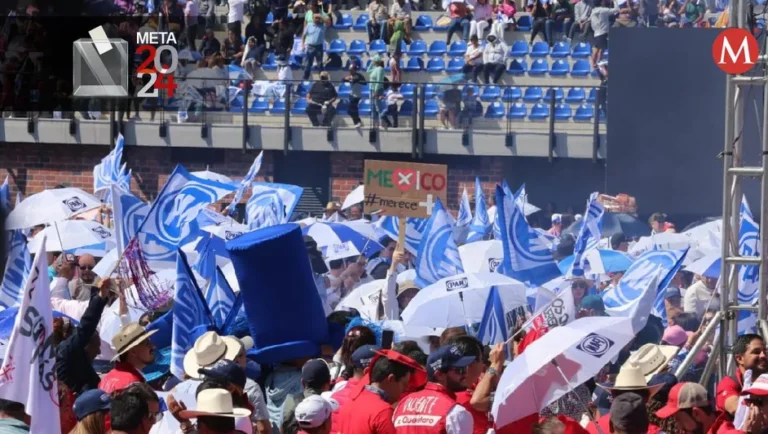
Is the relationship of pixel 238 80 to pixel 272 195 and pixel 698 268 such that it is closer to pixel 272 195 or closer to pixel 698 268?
pixel 272 195

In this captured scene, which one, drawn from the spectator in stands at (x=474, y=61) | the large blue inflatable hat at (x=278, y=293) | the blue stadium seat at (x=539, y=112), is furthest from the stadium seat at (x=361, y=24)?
the large blue inflatable hat at (x=278, y=293)

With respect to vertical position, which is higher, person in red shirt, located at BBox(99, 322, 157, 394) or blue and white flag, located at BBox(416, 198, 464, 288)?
person in red shirt, located at BBox(99, 322, 157, 394)

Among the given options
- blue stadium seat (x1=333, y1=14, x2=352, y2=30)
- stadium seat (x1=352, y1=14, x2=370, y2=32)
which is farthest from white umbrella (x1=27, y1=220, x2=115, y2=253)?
stadium seat (x1=352, y1=14, x2=370, y2=32)

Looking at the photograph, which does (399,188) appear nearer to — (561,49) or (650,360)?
(650,360)

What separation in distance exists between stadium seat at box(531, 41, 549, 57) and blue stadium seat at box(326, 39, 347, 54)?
3235 mm

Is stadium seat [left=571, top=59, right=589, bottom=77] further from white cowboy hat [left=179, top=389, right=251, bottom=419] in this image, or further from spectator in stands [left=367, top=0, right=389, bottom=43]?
white cowboy hat [left=179, top=389, right=251, bottom=419]

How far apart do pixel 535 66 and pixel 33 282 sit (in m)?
19.2

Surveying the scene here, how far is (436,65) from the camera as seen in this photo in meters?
25.0

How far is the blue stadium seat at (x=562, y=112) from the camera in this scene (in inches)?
874

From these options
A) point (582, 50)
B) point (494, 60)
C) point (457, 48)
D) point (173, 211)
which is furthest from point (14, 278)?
point (457, 48)

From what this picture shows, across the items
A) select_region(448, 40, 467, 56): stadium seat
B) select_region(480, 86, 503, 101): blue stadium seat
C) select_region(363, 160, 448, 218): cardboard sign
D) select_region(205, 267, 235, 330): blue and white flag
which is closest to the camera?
select_region(205, 267, 235, 330): blue and white flag

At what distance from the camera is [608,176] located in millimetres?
19250

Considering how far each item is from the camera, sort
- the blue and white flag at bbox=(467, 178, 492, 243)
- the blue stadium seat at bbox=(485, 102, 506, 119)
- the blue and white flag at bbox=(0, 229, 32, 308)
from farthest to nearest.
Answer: the blue stadium seat at bbox=(485, 102, 506, 119) < the blue and white flag at bbox=(467, 178, 492, 243) < the blue and white flag at bbox=(0, 229, 32, 308)

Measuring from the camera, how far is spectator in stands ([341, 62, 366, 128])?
22.6 m
